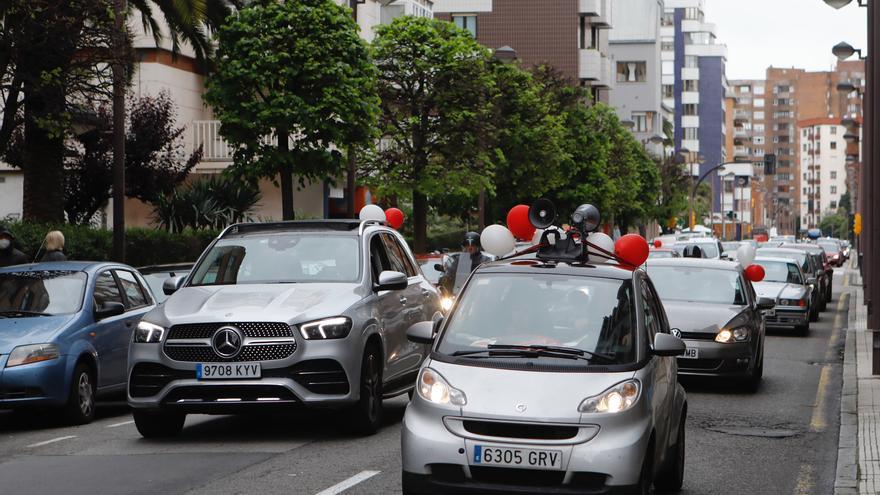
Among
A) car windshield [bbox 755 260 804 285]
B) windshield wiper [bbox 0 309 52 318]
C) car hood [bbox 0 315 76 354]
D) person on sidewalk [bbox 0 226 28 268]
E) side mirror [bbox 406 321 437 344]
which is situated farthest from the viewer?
car windshield [bbox 755 260 804 285]

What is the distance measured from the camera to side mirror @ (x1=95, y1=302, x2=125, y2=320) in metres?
14.1

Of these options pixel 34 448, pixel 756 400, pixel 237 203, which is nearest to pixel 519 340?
pixel 34 448

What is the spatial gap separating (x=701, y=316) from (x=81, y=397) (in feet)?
23.7

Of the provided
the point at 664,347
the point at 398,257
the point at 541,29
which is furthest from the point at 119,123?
the point at 541,29

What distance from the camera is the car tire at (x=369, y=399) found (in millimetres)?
11930

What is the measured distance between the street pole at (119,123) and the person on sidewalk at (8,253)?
7.82ft

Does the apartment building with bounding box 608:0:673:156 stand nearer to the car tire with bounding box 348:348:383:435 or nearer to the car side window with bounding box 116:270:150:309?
the car side window with bounding box 116:270:150:309

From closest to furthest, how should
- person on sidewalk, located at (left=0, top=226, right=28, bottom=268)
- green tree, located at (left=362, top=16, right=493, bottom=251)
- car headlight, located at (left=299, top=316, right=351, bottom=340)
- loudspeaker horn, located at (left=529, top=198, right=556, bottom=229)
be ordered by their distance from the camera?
loudspeaker horn, located at (left=529, top=198, right=556, bottom=229)
car headlight, located at (left=299, top=316, right=351, bottom=340)
person on sidewalk, located at (left=0, top=226, right=28, bottom=268)
green tree, located at (left=362, top=16, right=493, bottom=251)

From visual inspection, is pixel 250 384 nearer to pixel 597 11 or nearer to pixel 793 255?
pixel 793 255

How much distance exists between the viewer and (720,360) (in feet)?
54.3

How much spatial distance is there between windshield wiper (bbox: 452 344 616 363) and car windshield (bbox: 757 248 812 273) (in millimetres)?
26148

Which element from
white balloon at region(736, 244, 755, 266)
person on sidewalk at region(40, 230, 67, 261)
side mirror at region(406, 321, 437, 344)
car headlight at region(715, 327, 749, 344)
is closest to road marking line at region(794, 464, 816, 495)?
side mirror at region(406, 321, 437, 344)

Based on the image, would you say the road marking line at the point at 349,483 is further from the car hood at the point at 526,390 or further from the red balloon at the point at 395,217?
the red balloon at the point at 395,217

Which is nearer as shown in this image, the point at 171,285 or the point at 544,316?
the point at 544,316
